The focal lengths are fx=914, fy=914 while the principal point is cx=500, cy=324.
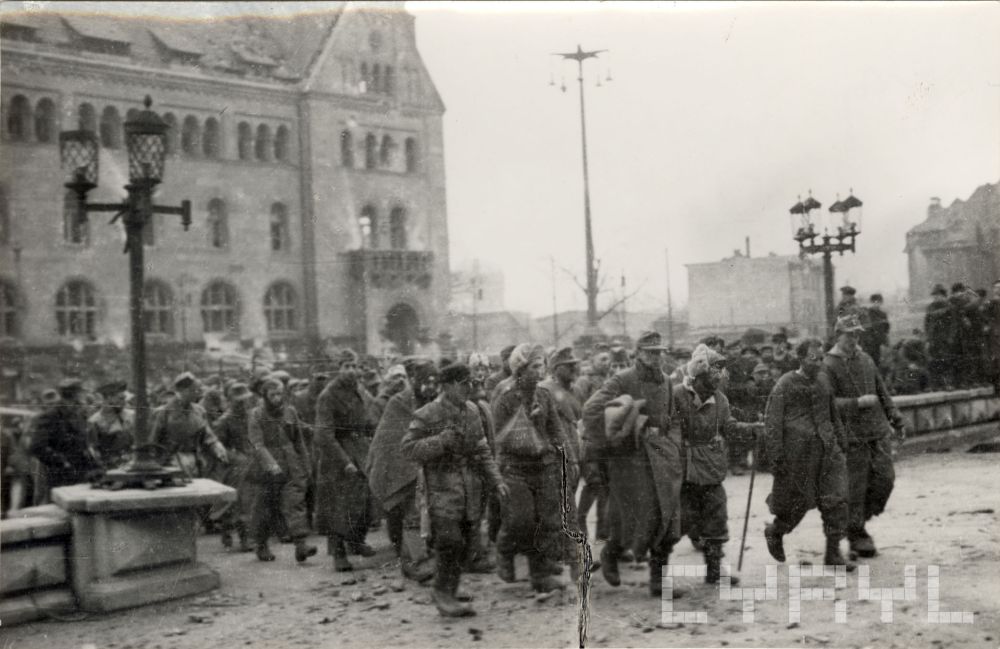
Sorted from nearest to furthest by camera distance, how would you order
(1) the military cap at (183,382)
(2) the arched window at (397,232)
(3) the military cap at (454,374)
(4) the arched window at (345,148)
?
1. (3) the military cap at (454,374)
2. (4) the arched window at (345,148)
3. (1) the military cap at (183,382)
4. (2) the arched window at (397,232)

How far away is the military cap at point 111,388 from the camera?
949 cm

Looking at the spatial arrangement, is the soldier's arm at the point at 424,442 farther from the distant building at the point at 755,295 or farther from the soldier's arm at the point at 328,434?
the distant building at the point at 755,295

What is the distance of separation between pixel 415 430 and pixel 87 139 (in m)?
2.81

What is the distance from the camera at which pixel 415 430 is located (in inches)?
235

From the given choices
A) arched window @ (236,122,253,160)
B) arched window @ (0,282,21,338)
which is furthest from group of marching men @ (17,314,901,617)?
arched window @ (236,122,253,160)

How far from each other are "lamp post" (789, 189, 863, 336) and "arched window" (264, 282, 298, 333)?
26.4 ft

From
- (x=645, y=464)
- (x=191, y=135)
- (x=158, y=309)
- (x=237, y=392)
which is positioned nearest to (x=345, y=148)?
(x=191, y=135)

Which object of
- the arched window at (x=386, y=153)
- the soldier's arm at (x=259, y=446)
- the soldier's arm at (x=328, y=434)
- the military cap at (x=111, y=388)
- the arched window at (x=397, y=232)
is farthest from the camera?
the arched window at (x=397, y=232)

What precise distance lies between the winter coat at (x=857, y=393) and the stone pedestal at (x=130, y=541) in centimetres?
451

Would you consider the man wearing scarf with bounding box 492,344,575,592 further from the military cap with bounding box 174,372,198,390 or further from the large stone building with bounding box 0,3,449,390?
the military cap with bounding box 174,372,198,390

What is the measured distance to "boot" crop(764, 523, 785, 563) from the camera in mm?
6590

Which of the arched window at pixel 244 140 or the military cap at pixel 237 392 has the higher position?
the arched window at pixel 244 140

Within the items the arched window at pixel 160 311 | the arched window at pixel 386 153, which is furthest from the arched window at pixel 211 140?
the arched window at pixel 160 311

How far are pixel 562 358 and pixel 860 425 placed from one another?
95.5 inches
